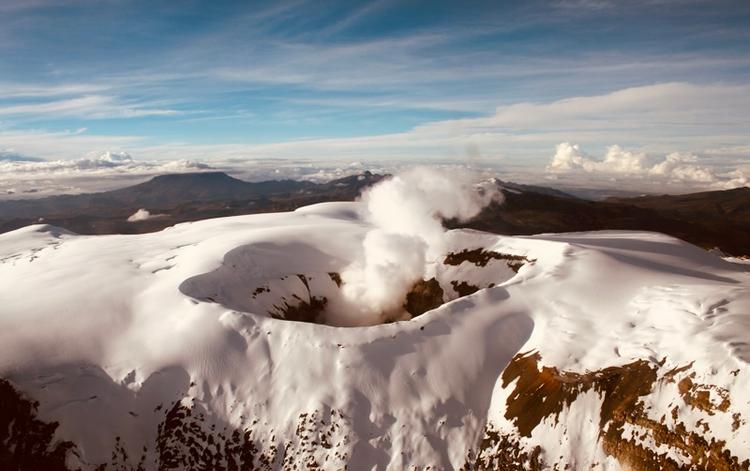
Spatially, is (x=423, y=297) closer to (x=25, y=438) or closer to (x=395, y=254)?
(x=395, y=254)

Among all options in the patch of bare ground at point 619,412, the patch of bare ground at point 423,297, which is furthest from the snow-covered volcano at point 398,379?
the patch of bare ground at point 423,297

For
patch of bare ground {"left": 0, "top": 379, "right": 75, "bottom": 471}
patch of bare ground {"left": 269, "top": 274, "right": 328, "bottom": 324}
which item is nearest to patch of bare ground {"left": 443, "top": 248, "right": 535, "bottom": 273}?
patch of bare ground {"left": 269, "top": 274, "right": 328, "bottom": 324}

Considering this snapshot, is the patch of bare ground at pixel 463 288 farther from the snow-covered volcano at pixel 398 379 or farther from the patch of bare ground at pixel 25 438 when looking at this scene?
the patch of bare ground at pixel 25 438

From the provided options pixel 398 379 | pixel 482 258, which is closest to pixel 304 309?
pixel 398 379

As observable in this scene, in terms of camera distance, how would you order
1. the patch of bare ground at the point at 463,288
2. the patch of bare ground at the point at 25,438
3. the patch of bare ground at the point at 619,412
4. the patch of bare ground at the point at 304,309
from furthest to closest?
the patch of bare ground at the point at 463,288 < the patch of bare ground at the point at 304,309 < the patch of bare ground at the point at 25,438 < the patch of bare ground at the point at 619,412

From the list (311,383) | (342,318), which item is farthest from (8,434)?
(342,318)

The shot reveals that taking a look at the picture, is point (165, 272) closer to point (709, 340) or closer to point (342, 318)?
point (342, 318)

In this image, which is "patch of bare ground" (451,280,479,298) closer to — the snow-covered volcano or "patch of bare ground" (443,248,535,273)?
"patch of bare ground" (443,248,535,273)
